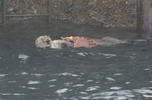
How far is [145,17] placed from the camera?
1288 centimetres

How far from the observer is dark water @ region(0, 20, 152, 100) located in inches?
279

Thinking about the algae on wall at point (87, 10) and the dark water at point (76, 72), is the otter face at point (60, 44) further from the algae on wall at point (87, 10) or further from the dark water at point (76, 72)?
the algae on wall at point (87, 10)

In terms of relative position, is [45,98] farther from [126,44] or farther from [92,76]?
[126,44]

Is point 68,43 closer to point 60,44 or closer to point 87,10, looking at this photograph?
point 60,44

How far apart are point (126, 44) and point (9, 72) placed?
456 centimetres

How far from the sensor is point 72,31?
13.7m

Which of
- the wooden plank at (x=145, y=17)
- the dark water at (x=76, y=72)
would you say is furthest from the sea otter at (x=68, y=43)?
the wooden plank at (x=145, y=17)

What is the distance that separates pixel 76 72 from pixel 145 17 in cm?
519

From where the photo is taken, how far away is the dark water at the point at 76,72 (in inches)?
279

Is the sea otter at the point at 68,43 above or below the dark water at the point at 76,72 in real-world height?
above

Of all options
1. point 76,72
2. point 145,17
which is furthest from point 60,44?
point 145,17

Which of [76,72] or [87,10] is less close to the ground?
[87,10]

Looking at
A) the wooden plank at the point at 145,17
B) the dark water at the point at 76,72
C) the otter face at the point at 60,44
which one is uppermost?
the wooden plank at the point at 145,17

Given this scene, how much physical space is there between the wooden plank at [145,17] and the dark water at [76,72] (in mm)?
1137
